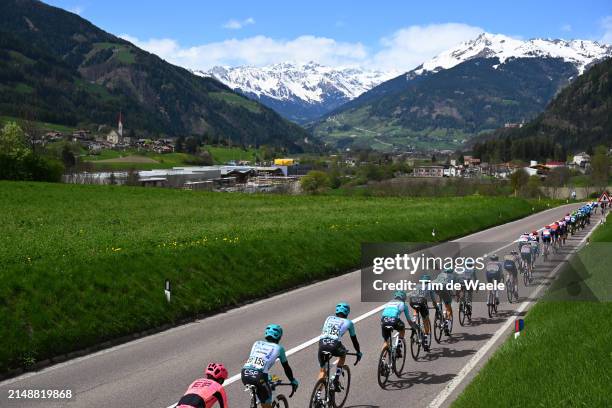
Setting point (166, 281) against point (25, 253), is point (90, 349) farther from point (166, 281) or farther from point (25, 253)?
point (25, 253)

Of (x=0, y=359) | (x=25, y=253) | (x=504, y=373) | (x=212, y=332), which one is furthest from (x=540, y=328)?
(x=25, y=253)

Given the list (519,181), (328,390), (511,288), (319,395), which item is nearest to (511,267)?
(511,288)

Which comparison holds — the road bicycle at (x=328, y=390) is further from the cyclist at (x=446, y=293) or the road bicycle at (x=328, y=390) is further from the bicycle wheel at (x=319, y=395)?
the cyclist at (x=446, y=293)

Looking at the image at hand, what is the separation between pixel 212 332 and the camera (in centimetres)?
1767

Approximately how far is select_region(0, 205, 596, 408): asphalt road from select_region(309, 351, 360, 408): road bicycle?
27cm

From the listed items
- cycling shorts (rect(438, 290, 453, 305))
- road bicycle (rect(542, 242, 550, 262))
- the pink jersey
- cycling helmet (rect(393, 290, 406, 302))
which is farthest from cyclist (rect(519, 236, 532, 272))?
the pink jersey

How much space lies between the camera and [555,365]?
10758 millimetres

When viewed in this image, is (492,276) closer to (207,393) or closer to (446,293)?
(446,293)

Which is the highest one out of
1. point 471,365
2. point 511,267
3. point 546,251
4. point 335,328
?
point 335,328

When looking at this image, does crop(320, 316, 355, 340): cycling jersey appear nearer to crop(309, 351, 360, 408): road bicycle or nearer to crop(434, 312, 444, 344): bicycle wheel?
crop(309, 351, 360, 408): road bicycle

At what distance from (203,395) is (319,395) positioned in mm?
3131

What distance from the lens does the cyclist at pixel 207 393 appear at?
7.64m

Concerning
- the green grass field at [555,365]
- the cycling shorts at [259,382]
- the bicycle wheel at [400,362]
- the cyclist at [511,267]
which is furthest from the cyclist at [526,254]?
the cycling shorts at [259,382]

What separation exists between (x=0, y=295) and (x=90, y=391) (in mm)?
5391
